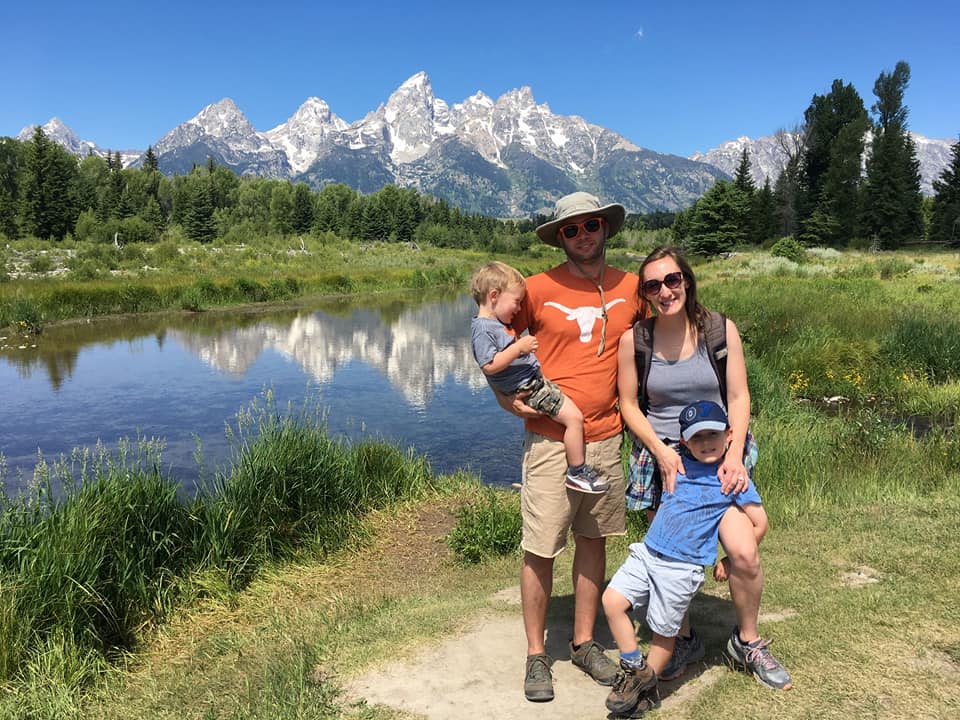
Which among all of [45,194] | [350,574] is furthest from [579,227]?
[45,194]

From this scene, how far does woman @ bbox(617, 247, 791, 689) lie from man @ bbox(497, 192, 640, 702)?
0.13 metres

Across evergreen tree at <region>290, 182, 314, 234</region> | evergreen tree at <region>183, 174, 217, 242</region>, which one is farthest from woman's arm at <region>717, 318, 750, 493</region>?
evergreen tree at <region>290, 182, 314, 234</region>

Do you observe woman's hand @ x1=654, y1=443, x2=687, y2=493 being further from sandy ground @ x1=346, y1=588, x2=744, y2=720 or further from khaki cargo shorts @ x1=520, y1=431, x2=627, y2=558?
sandy ground @ x1=346, y1=588, x2=744, y2=720

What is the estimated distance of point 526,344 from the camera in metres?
3.02

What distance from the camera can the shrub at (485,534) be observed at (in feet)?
19.8

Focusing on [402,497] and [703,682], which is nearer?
[703,682]

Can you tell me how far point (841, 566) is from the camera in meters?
4.22

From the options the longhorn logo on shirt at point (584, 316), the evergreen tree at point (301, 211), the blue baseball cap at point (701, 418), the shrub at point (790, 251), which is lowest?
the blue baseball cap at point (701, 418)

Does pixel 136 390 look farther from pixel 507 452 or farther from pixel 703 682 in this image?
pixel 703 682

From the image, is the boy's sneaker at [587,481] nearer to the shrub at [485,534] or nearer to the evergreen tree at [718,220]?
the shrub at [485,534]

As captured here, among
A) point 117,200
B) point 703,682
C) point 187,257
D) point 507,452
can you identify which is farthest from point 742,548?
point 117,200

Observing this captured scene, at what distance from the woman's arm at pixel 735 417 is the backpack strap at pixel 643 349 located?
1.15 feet

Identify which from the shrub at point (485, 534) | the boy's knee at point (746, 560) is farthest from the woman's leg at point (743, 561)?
the shrub at point (485, 534)

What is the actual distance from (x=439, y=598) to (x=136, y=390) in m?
11.6
